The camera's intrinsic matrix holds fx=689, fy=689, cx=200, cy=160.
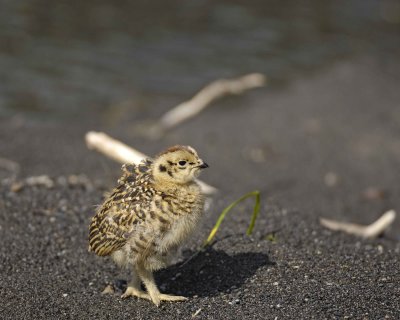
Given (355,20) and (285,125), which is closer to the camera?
(285,125)

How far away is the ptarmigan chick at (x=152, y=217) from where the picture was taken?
4879 mm

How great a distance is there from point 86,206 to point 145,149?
3.10m

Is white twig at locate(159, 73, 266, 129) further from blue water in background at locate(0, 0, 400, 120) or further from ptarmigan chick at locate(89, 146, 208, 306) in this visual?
ptarmigan chick at locate(89, 146, 208, 306)

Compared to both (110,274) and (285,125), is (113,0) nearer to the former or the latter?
(285,125)

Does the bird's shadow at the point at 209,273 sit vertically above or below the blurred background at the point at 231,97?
above

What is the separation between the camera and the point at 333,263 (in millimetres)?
5492

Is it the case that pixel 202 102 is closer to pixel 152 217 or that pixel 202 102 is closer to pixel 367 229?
pixel 367 229

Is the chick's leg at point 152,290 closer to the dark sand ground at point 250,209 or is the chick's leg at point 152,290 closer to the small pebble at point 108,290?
the dark sand ground at point 250,209

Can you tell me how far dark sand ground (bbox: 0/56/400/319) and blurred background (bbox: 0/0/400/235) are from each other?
0.04 metres

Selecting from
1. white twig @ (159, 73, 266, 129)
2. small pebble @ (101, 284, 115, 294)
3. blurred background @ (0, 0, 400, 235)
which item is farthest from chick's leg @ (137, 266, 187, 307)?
white twig @ (159, 73, 266, 129)

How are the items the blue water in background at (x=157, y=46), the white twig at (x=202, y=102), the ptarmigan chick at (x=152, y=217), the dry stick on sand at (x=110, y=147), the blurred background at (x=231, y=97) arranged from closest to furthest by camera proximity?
1. the ptarmigan chick at (x=152, y=217)
2. the dry stick on sand at (x=110, y=147)
3. the blurred background at (x=231, y=97)
4. the white twig at (x=202, y=102)
5. the blue water in background at (x=157, y=46)

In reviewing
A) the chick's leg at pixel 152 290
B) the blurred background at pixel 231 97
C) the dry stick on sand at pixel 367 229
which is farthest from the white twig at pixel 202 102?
the chick's leg at pixel 152 290

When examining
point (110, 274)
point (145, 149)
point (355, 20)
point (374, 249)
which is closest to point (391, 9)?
point (355, 20)

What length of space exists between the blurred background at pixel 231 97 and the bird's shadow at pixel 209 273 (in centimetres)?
182
